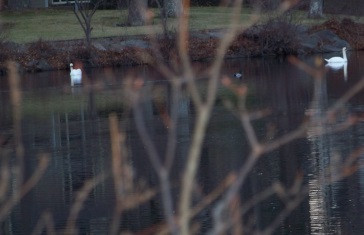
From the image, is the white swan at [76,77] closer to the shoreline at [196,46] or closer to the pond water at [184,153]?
the pond water at [184,153]

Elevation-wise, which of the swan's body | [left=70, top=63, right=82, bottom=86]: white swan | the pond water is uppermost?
the pond water

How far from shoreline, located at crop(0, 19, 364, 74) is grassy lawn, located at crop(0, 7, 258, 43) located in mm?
996

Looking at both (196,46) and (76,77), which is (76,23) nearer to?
(196,46)

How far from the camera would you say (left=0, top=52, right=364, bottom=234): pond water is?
10656 mm

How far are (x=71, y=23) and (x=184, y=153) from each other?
32.1m

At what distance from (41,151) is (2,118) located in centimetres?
563

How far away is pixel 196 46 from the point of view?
133 feet

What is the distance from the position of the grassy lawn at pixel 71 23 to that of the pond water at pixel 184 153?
1363 cm

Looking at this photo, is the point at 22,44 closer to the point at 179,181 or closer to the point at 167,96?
the point at 167,96

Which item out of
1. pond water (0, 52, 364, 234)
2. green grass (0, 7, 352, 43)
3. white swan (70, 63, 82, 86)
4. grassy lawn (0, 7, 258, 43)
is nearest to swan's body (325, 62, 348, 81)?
pond water (0, 52, 364, 234)

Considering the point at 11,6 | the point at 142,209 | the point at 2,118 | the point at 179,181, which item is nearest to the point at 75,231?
the point at 142,209

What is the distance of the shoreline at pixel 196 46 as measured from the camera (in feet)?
127

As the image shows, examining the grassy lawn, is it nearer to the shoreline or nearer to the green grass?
the green grass

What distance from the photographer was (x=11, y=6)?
52.1 meters
